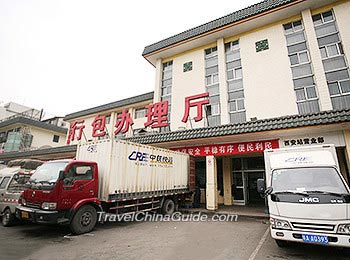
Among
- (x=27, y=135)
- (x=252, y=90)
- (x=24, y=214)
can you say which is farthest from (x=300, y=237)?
(x=27, y=135)

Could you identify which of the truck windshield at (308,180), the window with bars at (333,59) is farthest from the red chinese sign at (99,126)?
the window with bars at (333,59)

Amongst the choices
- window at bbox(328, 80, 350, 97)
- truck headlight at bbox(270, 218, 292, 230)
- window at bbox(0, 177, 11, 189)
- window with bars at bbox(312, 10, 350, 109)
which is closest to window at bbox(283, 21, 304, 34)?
window with bars at bbox(312, 10, 350, 109)

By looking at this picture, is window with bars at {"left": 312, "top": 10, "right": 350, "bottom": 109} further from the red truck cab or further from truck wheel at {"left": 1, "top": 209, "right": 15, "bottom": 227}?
truck wheel at {"left": 1, "top": 209, "right": 15, "bottom": 227}

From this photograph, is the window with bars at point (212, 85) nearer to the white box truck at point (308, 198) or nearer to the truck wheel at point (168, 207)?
the truck wheel at point (168, 207)

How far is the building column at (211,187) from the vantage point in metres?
10.2

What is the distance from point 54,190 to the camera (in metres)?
5.36

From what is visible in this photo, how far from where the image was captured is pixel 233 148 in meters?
10.3

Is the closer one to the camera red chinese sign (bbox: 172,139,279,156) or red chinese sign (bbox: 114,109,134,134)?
red chinese sign (bbox: 172,139,279,156)

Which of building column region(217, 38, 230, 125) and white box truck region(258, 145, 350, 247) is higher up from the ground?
building column region(217, 38, 230, 125)

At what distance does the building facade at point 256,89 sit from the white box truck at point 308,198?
349 cm

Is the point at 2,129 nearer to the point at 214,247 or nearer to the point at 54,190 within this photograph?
the point at 54,190

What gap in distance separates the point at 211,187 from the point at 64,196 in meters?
7.08

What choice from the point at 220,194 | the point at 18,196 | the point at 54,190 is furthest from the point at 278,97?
the point at 18,196

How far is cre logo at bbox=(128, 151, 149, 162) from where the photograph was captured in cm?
711
